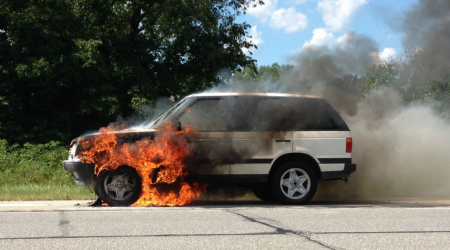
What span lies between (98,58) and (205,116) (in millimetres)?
12765

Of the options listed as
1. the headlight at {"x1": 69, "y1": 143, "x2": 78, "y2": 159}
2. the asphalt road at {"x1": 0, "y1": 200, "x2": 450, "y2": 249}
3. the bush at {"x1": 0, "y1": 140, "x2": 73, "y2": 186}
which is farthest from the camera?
the bush at {"x1": 0, "y1": 140, "x2": 73, "y2": 186}

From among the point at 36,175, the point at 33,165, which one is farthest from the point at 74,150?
the point at 33,165

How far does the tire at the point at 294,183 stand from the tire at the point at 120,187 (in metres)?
2.35

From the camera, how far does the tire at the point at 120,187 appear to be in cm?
1041

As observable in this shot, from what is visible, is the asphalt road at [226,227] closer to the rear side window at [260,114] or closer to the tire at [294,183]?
the tire at [294,183]

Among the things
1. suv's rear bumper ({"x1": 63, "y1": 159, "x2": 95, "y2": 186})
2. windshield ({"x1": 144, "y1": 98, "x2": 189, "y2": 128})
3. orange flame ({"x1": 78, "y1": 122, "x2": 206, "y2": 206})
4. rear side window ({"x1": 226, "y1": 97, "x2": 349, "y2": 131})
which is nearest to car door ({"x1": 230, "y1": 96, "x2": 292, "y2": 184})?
rear side window ({"x1": 226, "y1": 97, "x2": 349, "y2": 131})

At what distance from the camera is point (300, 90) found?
13500mm

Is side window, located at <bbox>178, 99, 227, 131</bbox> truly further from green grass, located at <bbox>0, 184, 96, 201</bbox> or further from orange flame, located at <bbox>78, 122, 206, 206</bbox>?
green grass, located at <bbox>0, 184, 96, 201</bbox>

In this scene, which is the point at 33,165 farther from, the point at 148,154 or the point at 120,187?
the point at 148,154

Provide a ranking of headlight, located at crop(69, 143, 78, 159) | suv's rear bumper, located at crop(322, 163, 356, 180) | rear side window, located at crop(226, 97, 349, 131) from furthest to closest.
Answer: suv's rear bumper, located at crop(322, 163, 356, 180) → rear side window, located at crop(226, 97, 349, 131) → headlight, located at crop(69, 143, 78, 159)

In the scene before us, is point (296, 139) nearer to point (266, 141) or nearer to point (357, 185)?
point (266, 141)

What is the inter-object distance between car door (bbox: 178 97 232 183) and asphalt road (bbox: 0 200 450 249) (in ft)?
2.00

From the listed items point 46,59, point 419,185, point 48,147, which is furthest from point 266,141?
point 46,59

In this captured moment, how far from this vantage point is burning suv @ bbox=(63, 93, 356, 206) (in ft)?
34.0
